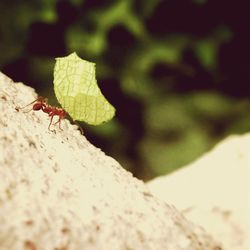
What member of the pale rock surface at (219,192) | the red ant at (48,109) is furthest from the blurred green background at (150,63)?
the red ant at (48,109)

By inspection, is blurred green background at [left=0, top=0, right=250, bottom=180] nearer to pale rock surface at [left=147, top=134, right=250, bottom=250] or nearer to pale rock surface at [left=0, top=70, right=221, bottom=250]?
pale rock surface at [left=147, top=134, right=250, bottom=250]

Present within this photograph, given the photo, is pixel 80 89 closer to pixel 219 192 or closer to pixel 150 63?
pixel 219 192

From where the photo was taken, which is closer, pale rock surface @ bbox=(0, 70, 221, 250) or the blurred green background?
pale rock surface @ bbox=(0, 70, 221, 250)

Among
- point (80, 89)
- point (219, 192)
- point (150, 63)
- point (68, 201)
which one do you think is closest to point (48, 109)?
point (80, 89)

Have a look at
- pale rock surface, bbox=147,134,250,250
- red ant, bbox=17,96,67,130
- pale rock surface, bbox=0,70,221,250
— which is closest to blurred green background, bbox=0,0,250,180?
pale rock surface, bbox=147,134,250,250

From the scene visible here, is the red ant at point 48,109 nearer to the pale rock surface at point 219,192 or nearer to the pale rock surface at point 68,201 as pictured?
the pale rock surface at point 68,201

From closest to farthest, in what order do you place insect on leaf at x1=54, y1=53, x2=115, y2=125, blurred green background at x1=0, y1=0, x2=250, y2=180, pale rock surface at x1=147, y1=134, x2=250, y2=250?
insect on leaf at x1=54, y1=53, x2=115, y2=125 < pale rock surface at x1=147, y1=134, x2=250, y2=250 < blurred green background at x1=0, y1=0, x2=250, y2=180
